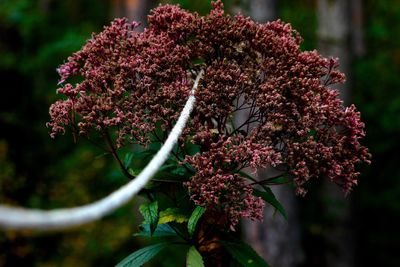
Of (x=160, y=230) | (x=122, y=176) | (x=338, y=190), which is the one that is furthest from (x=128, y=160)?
(x=338, y=190)

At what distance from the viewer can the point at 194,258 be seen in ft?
7.57

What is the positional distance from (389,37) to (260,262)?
11852mm

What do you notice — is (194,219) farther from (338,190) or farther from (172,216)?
(338,190)

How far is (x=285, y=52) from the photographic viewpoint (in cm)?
242

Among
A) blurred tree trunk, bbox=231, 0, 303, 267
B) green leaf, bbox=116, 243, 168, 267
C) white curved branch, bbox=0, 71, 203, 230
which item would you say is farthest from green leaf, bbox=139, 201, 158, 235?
blurred tree trunk, bbox=231, 0, 303, 267

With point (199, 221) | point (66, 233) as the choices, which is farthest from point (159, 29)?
point (66, 233)

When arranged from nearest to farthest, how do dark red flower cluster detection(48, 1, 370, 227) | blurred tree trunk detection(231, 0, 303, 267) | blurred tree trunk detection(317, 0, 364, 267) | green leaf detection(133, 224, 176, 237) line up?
dark red flower cluster detection(48, 1, 370, 227) → green leaf detection(133, 224, 176, 237) → blurred tree trunk detection(231, 0, 303, 267) → blurred tree trunk detection(317, 0, 364, 267)

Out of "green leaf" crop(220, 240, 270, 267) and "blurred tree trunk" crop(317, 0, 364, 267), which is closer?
"green leaf" crop(220, 240, 270, 267)

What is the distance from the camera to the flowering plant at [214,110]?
7.47 ft

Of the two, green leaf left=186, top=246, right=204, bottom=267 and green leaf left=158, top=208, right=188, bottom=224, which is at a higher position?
green leaf left=158, top=208, right=188, bottom=224

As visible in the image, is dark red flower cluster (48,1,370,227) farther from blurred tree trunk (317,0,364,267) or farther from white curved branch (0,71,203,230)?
blurred tree trunk (317,0,364,267)

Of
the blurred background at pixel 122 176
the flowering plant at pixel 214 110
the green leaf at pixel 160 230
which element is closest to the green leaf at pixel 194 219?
the flowering plant at pixel 214 110

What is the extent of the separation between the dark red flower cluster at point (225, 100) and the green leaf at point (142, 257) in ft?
0.98

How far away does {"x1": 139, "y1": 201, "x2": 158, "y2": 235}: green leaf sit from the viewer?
91.0 inches
